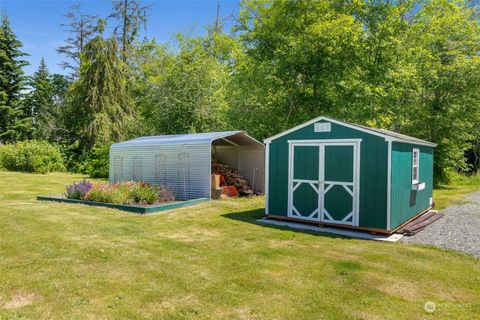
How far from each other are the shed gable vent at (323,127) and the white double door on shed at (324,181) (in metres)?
0.27

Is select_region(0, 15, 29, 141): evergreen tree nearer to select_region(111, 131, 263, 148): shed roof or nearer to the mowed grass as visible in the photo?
select_region(111, 131, 263, 148): shed roof

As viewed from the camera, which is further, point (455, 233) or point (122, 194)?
point (122, 194)

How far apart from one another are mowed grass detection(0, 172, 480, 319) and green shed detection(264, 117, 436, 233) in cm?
94

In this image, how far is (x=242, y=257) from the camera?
5.57 m

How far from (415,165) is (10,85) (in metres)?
31.9

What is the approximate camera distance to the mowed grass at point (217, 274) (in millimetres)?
3742

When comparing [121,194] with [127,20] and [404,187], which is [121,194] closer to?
[404,187]

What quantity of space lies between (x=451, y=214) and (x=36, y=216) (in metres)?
11.0

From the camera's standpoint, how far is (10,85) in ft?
96.5

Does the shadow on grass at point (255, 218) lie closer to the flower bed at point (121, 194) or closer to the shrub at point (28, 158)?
the flower bed at point (121, 194)

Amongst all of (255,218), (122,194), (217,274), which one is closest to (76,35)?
(122,194)

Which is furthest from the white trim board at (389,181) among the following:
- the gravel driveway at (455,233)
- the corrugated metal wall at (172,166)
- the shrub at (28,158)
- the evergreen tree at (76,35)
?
the evergreen tree at (76,35)

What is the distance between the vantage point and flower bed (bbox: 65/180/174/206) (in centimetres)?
1040

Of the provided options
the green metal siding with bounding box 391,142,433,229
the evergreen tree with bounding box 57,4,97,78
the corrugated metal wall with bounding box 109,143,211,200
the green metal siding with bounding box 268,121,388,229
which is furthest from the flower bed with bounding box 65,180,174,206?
the evergreen tree with bounding box 57,4,97,78
